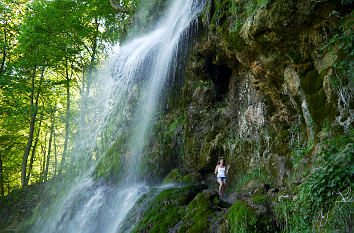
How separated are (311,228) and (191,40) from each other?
8.84m

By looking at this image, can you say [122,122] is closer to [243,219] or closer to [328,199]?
[243,219]

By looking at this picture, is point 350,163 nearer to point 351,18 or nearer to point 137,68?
point 351,18

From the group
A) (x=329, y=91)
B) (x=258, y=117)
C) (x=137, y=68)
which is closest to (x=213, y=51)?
(x=258, y=117)

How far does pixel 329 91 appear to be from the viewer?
4953 millimetres

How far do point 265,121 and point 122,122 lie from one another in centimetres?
925

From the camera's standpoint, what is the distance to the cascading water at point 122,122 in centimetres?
953

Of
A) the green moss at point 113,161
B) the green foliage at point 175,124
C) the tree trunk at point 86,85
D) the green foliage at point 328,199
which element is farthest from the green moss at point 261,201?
the tree trunk at point 86,85

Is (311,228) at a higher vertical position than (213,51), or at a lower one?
lower

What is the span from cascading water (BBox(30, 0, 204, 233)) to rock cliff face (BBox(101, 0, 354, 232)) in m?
1.10

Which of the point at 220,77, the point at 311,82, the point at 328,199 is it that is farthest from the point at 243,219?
the point at 220,77

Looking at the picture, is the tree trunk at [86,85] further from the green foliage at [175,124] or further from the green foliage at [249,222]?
the green foliage at [249,222]

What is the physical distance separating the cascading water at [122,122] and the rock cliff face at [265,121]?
110cm

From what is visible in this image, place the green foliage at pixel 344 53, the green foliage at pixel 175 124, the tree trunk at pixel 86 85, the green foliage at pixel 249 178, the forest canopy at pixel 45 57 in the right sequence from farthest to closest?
the tree trunk at pixel 86 85 → the forest canopy at pixel 45 57 → the green foliage at pixel 175 124 → the green foliage at pixel 249 178 → the green foliage at pixel 344 53

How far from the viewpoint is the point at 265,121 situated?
25.8ft
